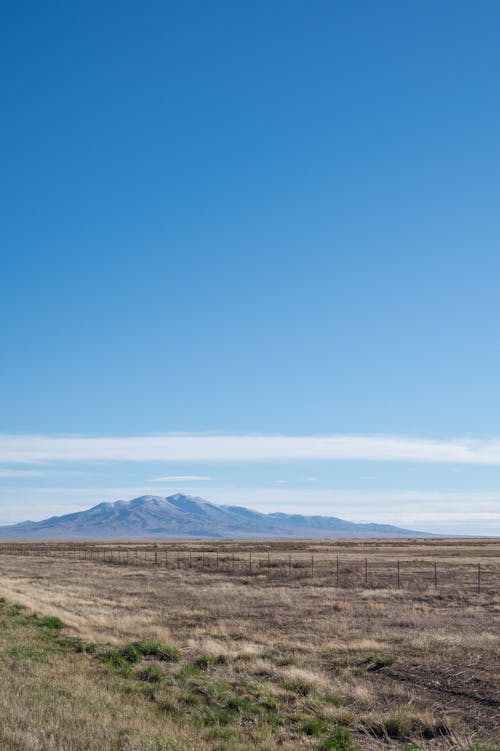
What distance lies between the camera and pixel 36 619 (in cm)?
2553

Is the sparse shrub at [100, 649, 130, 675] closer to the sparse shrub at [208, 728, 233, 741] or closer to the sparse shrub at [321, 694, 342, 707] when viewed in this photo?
the sparse shrub at [321, 694, 342, 707]

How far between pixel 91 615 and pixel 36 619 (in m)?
3.74

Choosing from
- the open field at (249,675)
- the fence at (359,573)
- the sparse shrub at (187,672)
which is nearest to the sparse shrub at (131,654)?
the open field at (249,675)

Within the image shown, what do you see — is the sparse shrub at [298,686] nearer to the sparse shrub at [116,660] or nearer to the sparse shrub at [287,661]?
the sparse shrub at [287,661]

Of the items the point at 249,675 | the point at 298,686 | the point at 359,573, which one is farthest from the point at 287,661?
the point at 359,573

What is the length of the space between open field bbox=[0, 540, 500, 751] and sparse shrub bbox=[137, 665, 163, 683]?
54 millimetres

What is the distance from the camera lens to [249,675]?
17.4 meters

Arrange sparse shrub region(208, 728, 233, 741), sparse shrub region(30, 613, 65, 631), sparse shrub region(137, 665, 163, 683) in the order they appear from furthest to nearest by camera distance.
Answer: sparse shrub region(30, 613, 65, 631)
sparse shrub region(137, 665, 163, 683)
sparse shrub region(208, 728, 233, 741)

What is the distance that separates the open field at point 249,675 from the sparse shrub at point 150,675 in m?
0.05

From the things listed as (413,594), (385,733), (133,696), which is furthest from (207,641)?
(413,594)

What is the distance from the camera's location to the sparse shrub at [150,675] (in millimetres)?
16047

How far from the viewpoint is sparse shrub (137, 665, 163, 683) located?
16047mm

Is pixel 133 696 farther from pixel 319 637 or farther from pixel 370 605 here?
pixel 370 605

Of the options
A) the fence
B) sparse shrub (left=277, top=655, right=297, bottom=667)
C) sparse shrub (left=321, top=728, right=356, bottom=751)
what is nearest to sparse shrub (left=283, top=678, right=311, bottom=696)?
sparse shrub (left=277, top=655, right=297, bottom=667)
